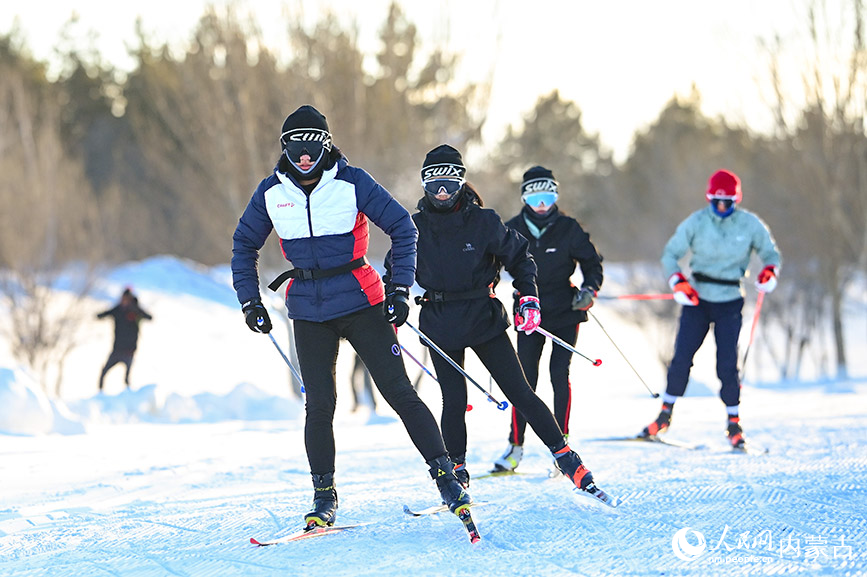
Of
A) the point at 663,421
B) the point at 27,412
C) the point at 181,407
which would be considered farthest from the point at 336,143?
the point at 663,421

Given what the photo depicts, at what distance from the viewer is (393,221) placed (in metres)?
3.76

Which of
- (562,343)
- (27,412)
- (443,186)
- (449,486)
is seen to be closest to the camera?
(449,486)

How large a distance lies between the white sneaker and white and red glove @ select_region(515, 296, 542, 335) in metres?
1.33

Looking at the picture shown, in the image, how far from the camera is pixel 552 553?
3.55 meters

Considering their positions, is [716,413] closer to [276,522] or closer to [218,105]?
[276,522]

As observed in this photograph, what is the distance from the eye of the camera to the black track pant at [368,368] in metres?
3.75

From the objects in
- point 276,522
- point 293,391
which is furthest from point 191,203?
point 276,522

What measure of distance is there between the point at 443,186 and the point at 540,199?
1.32m

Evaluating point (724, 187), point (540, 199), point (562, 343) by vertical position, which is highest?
point (724, 187)

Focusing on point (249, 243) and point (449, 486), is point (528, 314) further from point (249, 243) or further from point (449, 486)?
point (249, 243)

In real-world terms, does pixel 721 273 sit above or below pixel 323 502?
above

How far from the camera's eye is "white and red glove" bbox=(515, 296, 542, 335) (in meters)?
4.29

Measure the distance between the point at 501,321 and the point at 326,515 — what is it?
1143 millimetres

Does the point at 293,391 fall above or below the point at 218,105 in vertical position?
below
